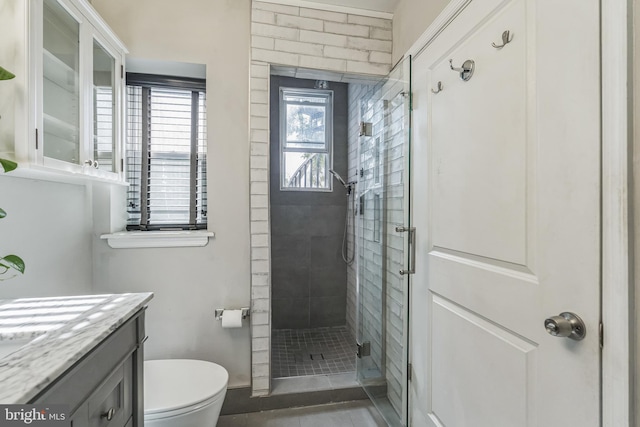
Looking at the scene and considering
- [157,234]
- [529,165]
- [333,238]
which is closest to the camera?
[529,165]

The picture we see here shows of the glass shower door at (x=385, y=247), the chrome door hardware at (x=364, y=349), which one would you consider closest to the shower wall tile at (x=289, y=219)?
the glass shower door at (x=385, y=247)

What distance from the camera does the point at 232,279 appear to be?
189 cm

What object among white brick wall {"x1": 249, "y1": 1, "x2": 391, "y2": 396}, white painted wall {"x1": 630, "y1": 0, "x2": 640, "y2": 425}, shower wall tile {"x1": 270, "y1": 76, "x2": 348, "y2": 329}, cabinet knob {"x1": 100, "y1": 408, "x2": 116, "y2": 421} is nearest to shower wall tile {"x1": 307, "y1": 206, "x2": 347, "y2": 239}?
shower wall tile {"x1": 270, "y1": 76, "x2": 348, "y2": 329}

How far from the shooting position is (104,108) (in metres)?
1.59

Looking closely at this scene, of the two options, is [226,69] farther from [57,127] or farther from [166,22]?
[57,127]

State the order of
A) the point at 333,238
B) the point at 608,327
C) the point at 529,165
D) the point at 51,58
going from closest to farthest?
the point at 608,327
the point at 529,165
the point at 51,58
the point at 333,238

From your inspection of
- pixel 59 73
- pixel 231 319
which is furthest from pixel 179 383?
pixel 59 73

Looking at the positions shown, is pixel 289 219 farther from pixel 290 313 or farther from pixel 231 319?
→ pixel 231 319

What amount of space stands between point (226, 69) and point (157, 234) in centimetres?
115

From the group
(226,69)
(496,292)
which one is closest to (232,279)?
(226,69)

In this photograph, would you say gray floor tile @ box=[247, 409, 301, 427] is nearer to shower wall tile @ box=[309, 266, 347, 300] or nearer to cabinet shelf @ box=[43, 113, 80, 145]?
shower wall tile @ box=[309, 266, 347, 300]

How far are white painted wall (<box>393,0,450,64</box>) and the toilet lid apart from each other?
219 centimetres

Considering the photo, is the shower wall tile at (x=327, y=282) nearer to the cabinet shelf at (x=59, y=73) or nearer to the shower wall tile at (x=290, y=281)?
the shower wall tile at (x=290, y=281)

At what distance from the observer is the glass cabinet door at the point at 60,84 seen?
46.1 inches
